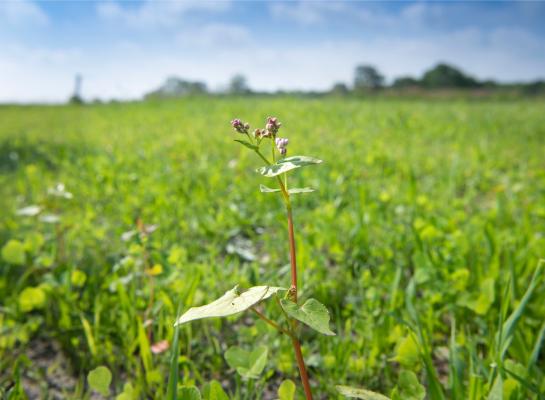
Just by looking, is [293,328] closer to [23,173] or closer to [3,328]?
[3,328]

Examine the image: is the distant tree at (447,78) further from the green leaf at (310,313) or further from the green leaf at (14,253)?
the green leaf at (310,313)

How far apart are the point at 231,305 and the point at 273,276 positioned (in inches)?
40.4

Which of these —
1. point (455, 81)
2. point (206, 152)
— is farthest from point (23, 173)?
point (455, 81)

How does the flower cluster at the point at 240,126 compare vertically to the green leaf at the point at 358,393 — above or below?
above

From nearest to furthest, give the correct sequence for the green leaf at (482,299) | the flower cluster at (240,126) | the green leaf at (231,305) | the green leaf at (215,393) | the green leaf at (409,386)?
the green leaf at (231,305) → the flower cluster at (240,126) → the green leaf at (215,393) → the green leaf at (409,386) → the green leaf at (482,299)

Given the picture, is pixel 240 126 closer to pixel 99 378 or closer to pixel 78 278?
pixel 99 378

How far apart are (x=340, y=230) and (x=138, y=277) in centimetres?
105

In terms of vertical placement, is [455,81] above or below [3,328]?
above

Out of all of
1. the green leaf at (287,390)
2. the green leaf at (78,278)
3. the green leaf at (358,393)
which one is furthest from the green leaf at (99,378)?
the green leaf at (78,278)

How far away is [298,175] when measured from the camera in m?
3.42

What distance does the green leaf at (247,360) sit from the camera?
105cm

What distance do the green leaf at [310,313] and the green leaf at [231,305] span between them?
38 millimetres

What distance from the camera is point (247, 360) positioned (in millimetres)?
1097

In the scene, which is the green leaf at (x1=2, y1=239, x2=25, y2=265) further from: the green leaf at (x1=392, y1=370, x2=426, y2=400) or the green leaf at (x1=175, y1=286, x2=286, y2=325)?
the green leaf at (x1=392, y1=370, x2=426, y2=400)
